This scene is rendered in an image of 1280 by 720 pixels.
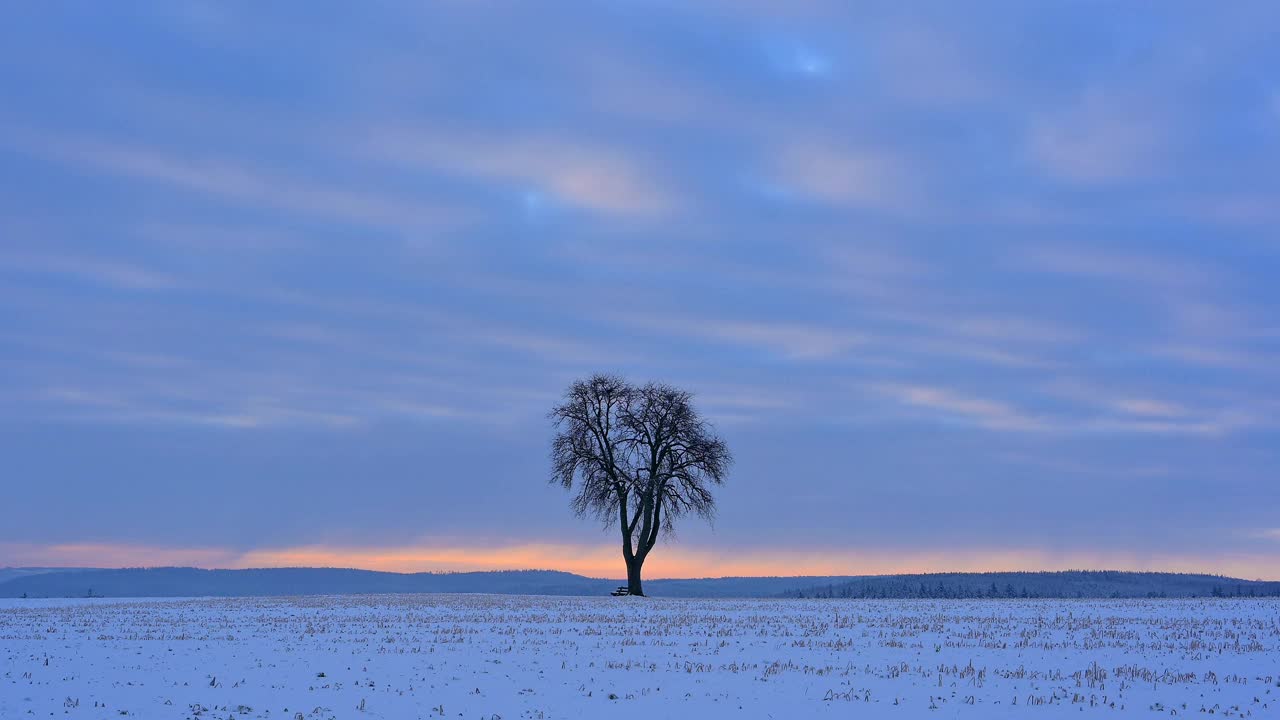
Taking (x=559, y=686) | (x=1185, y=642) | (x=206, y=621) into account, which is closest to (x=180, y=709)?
(x=559, y=686)

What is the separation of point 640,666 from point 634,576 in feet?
138

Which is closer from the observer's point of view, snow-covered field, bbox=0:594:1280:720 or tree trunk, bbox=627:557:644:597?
snow-covered field, bbox=0:594:1280:720

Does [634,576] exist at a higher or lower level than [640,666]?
higher

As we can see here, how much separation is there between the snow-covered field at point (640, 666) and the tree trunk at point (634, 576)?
88.6ft

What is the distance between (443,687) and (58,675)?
8.65 meters

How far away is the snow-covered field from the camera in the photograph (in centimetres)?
1970

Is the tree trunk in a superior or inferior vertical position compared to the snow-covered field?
superior

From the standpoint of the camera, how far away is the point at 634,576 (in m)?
65.7

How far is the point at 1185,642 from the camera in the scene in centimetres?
2891

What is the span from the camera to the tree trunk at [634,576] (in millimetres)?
65438

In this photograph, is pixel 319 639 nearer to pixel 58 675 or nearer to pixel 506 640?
pixel 506 640

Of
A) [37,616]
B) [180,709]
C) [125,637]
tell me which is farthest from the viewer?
[37,616]

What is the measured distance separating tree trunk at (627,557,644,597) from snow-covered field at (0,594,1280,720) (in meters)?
27.0

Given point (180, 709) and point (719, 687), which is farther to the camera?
point (719, 687)
